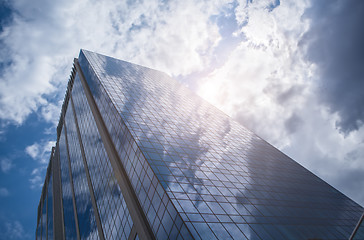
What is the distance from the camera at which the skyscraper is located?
2814cm

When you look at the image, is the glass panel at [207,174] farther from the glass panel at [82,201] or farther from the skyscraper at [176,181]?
the glass panel at [82,201]

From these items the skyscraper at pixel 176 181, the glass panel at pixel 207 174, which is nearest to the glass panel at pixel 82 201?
the skyscraper at pixel 176 181

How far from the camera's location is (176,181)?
31.0 m

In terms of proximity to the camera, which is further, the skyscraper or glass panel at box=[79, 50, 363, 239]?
glass panel at box=[79, 50, 363, 239]

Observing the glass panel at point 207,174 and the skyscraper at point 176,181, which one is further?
the glass panel at point 207,174

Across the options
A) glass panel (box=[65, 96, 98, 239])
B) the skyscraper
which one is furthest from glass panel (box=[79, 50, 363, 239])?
glass panel (box=[65, 96, 98, 239])

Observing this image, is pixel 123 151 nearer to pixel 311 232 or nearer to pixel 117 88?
pixel 117 88

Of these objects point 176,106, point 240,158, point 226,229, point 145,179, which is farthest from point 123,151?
point 176,106

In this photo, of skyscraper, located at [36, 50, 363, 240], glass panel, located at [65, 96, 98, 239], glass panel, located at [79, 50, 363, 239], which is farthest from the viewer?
glass panel, located at [65, 96, 98, 239]

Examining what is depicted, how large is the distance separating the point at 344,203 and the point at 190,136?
1598 inches

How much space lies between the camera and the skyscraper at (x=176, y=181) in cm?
2814

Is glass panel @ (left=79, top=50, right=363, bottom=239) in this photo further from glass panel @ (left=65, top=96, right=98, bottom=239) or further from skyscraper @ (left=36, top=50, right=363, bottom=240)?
glass panel @ (left=65, top=96, right=98, bottom=239)

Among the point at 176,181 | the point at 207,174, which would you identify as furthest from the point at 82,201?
the point at 176,181

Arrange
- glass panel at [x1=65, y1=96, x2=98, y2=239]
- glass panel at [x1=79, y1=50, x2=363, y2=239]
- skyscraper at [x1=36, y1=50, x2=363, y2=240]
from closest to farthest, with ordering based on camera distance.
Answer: skyscraper at [x1=36, y1=50, x2=363, y2=240], glass panel at [x1=79, y1=50, x2=363, y2=239], glass panel at [x1=65, y1=96, x2=98, y2=239]
